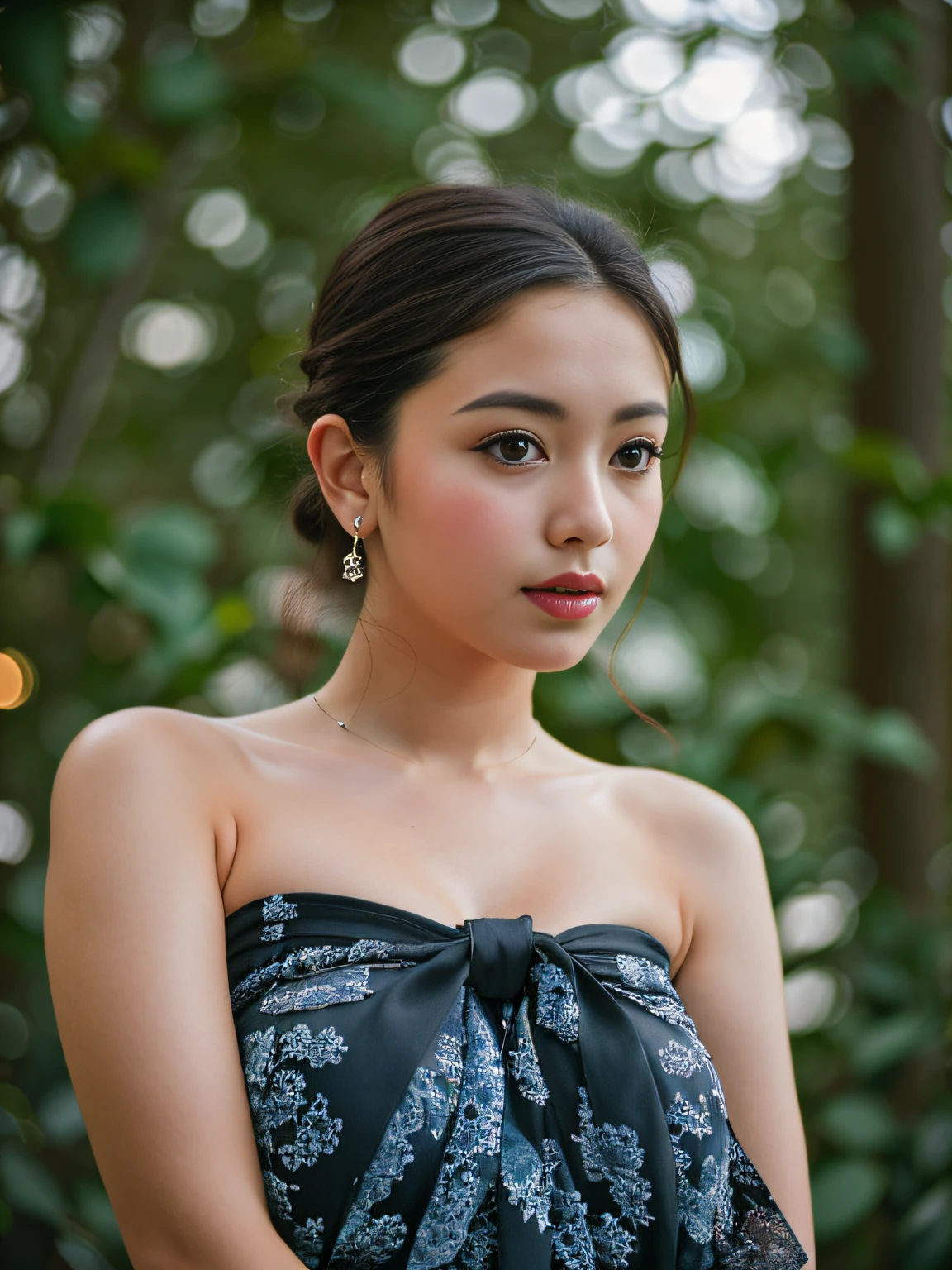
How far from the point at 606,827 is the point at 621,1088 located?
31 centimetres

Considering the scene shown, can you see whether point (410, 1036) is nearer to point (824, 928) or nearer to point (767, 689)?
point (767, 689)

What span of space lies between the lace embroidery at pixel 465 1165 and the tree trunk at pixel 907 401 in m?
2.07

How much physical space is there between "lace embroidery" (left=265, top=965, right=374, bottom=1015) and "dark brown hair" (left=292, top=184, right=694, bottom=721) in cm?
55

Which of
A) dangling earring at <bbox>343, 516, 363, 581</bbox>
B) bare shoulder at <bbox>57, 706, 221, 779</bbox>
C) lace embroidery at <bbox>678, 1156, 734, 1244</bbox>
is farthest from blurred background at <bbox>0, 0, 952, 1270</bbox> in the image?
lace embroidery at <bbox>678, 1156, 734, 1244</bbox>

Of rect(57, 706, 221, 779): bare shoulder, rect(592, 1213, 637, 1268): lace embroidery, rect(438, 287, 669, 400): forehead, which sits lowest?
rect(592, 1213, 637, 1268): lace embroidery

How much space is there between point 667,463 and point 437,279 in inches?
49.2

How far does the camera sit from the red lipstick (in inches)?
51.9

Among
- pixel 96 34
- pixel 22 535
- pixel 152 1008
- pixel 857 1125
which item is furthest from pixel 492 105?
pixel 152 1008

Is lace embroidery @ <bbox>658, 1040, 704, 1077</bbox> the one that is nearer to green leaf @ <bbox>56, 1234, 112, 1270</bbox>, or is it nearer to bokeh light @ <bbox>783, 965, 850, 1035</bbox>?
green leaf @ <bbox>56, 1234, 112, 1270</bbox>

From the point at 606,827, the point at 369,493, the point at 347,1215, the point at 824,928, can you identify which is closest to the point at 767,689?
the point at 824,928

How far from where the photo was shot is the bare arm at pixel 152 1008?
1174mm

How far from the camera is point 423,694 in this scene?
1.49 meters

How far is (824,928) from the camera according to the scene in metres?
2.68

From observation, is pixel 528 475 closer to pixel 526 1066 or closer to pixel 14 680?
pixel 526 1066
